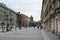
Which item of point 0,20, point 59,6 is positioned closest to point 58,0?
point 59,6

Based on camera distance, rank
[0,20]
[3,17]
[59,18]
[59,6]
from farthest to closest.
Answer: [3,17] < [0,20] < [59,6] < [59,18]

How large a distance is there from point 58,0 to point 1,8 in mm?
69394

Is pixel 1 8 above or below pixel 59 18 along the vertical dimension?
above

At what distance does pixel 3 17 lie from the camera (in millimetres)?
97188

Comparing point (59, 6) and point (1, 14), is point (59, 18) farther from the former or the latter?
point (1, 14)

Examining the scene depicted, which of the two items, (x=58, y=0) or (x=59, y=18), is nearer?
(x=59, y=18)

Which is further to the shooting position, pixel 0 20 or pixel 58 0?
pixel 0 20

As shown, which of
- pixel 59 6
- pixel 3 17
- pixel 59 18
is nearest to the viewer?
pixel 59 18

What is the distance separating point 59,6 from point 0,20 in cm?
6560

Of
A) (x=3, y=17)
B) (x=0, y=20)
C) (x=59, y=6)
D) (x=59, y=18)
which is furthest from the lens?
(x=3, y=17)

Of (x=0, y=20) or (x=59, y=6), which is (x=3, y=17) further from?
(x=59, y=6)

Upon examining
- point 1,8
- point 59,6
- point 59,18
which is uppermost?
point 1,8

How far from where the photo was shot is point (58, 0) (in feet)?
93.8

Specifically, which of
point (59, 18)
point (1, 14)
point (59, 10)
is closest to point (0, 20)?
point (1, 14)
